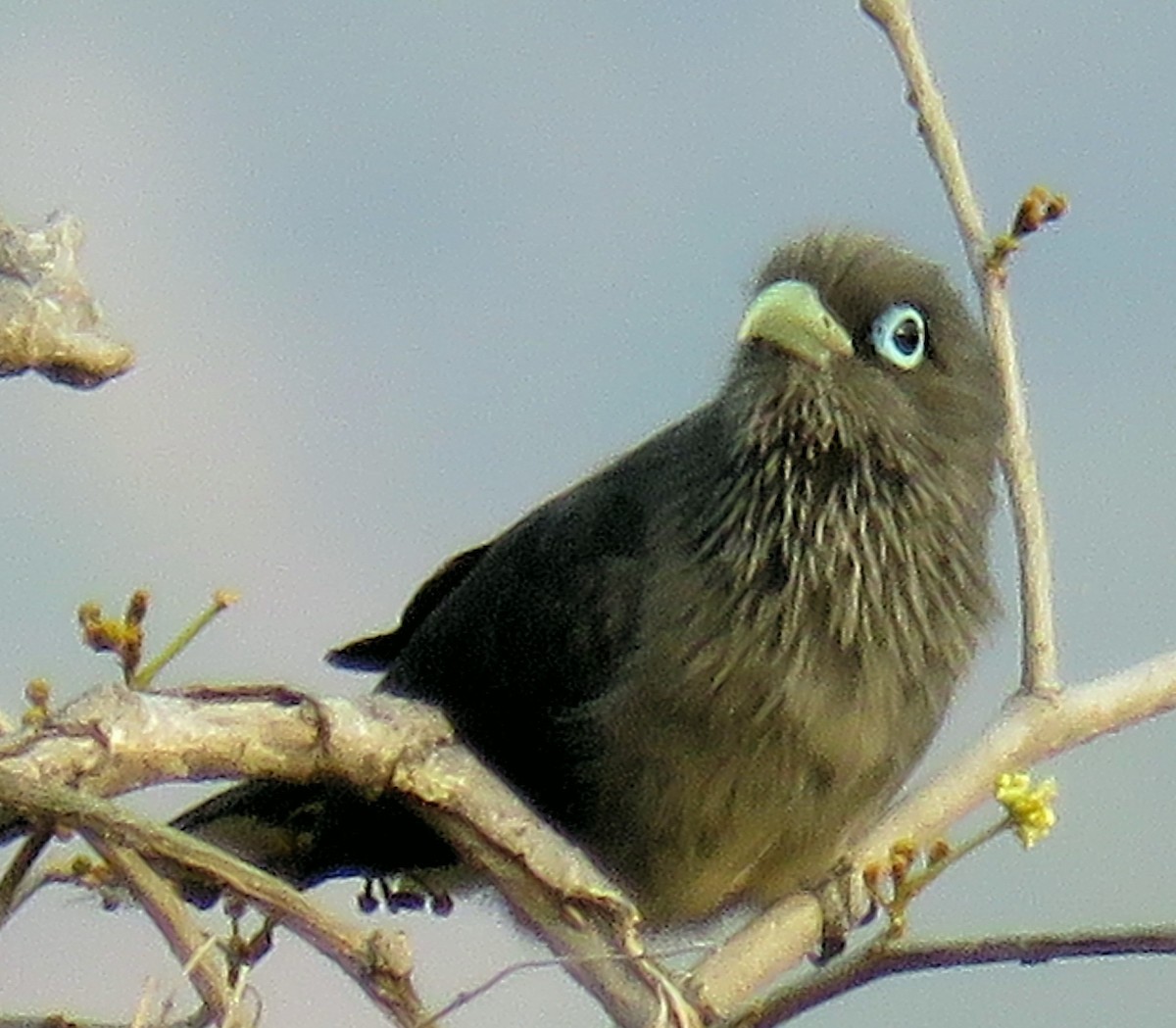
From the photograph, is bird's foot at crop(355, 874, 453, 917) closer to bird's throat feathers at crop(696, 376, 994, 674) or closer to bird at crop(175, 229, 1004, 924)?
bird at crop(175, 229, 1004, 924)

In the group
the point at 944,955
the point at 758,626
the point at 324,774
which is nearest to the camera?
the point at 944,955

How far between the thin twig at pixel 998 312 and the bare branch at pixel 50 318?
1.43m

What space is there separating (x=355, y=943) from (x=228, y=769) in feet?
1.06

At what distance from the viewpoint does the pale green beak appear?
126 inches

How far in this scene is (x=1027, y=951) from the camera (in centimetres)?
170

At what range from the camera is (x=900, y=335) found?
3.30 m

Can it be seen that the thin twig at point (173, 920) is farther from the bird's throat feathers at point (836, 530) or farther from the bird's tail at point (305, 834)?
the bird's throat feathers at point (836, 530)

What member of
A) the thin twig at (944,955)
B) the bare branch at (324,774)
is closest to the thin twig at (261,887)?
the bare branch at (324,774)

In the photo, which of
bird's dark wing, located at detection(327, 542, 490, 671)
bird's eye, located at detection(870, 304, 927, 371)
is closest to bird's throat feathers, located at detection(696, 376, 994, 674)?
bird's eye, located at detection(870, 304, 927, 371)

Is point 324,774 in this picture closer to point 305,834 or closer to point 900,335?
point 305,834

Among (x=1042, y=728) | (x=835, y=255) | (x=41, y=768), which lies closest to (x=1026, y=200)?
→ (x=835, y=255)

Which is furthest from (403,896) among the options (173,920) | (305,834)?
(173,920)

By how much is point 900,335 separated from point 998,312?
0.23 m

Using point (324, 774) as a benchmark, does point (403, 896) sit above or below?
below
